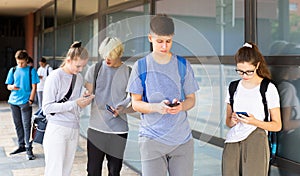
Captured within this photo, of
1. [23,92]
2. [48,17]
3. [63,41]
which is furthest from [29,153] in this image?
[48,17]

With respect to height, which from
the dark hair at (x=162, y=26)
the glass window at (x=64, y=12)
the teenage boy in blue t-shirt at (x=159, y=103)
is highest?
the glass window at (x=64, y=12)

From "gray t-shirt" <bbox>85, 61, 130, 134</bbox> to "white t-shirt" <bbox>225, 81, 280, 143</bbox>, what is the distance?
0.79 m

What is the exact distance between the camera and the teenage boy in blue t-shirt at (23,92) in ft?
13.0

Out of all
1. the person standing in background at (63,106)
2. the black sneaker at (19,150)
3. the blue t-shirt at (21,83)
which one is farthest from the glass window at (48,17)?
the person standing in background at (63,106)

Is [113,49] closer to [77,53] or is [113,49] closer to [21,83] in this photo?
[77,53]

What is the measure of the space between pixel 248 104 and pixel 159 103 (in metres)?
0.46

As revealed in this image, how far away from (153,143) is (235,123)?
0.46m

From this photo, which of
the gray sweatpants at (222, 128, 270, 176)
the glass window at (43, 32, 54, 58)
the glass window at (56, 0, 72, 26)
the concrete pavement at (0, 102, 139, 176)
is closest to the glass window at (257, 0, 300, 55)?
the gray sweatpants at (222, 128, 270, 176)

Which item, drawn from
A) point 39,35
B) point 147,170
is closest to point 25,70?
point 147,170

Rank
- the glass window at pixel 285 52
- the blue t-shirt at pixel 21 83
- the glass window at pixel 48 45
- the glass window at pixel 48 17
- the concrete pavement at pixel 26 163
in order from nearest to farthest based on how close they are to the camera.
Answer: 1. the glass window at pixel 285 52
2. the concrete pavement at pixel 26 163
3. the blue t-shirt at pixel 21 83
4. the glass window at pixel 48 45
5. the glass window at pixel 48 17

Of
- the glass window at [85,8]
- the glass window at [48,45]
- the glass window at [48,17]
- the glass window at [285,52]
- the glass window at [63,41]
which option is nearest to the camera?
the glass window at [285,52]

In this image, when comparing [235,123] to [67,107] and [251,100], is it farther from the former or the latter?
[67,107]

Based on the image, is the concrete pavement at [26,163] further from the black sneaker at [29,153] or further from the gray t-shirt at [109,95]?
the gray t-shirt at [109,95]

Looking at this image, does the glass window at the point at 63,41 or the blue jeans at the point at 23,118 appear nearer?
the blue jeans at the point at 23,118
